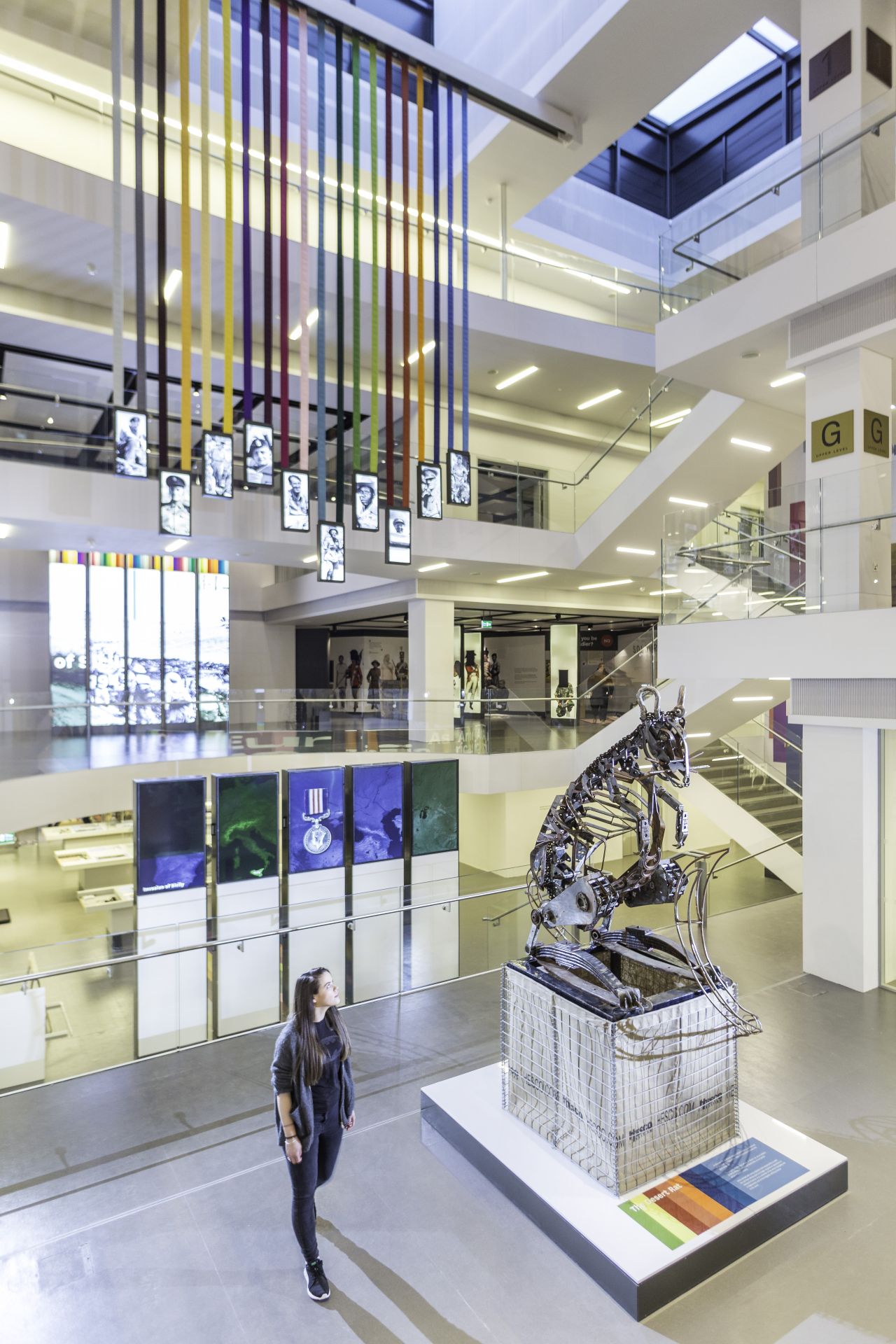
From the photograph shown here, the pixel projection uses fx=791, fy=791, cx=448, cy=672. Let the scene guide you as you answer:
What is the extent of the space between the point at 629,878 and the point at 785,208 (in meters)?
7.66

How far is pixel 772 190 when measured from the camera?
852 cm

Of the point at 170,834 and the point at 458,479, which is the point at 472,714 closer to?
the point at 458,479

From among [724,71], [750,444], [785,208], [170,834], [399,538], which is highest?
[724,71]

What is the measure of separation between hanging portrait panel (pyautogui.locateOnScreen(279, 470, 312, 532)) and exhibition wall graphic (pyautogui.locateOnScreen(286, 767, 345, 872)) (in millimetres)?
2741

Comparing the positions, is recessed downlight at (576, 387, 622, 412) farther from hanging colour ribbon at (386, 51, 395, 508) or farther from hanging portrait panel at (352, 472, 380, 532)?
hanging portrait panel at (352, 472, 380, 532)

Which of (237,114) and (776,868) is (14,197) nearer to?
(237,114)

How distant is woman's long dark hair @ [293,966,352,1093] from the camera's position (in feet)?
11.5

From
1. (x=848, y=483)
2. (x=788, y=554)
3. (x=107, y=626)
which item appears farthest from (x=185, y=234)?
(x=107, y=626)

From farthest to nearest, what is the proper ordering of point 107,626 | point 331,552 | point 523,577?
point 107,626 < point 523,577 < point 331,552

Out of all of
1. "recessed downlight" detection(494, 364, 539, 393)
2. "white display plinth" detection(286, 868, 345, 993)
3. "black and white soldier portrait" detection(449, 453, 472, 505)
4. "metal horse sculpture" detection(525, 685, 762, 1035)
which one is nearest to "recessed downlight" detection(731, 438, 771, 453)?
"black and white soldier portrait" detection(449, 453, 472, 505)

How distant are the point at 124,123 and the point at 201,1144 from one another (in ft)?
41.5

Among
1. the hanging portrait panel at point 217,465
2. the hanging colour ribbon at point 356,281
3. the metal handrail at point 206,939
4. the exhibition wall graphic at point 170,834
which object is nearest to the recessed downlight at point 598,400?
the hanging colour ribbon at point 356,281

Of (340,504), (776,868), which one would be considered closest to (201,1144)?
(340,504)

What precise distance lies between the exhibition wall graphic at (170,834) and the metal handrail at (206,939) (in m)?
0.54
